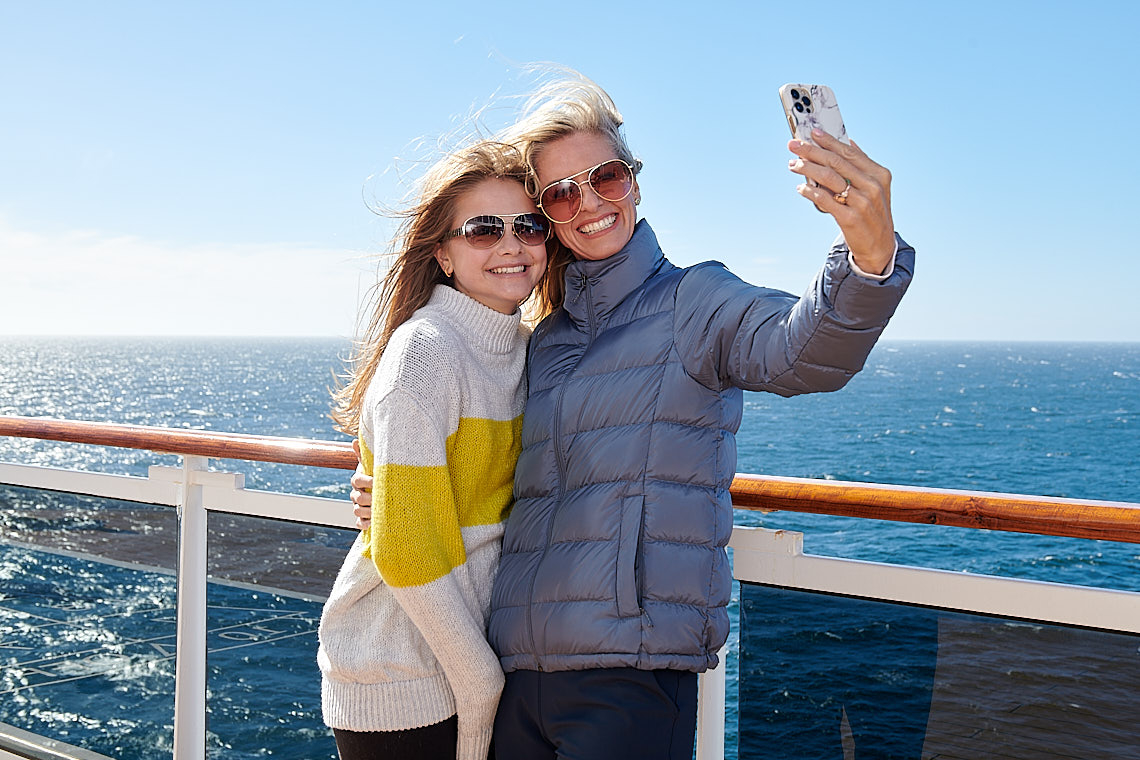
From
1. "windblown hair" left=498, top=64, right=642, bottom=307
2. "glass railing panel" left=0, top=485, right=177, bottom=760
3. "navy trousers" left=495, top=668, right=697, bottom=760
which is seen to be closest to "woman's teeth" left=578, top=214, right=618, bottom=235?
"windblown hair" left=498, top=64, right=642, bottom=307

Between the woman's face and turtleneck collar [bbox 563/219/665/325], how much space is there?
0.07 feet

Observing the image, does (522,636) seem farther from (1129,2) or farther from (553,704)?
(1129,2)

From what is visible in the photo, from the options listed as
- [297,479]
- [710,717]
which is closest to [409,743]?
[710,717]

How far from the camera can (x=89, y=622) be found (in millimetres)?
2473

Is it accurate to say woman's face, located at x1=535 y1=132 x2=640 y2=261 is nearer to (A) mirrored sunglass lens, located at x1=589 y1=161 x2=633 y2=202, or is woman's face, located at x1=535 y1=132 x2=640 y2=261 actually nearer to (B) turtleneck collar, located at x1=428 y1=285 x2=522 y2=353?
(A) mirrored sunglass lens, located at x1=589 y1=161 x2=633 y2=202

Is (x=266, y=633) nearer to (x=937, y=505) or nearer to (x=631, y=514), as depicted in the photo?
(x=631, y=514)

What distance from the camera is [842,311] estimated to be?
1077 millimetres

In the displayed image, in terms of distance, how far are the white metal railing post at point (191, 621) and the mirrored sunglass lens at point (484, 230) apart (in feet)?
3.78

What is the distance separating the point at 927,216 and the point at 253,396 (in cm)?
6742

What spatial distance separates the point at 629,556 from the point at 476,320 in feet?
1.50

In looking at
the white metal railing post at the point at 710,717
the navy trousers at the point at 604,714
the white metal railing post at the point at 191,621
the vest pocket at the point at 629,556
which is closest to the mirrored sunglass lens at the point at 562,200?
the vest pocket at the point at 629,556

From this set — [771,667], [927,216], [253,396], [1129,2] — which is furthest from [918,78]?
[771,667]

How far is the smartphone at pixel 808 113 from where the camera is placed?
100 centimetres

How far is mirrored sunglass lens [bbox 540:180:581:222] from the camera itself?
4.91 feet
